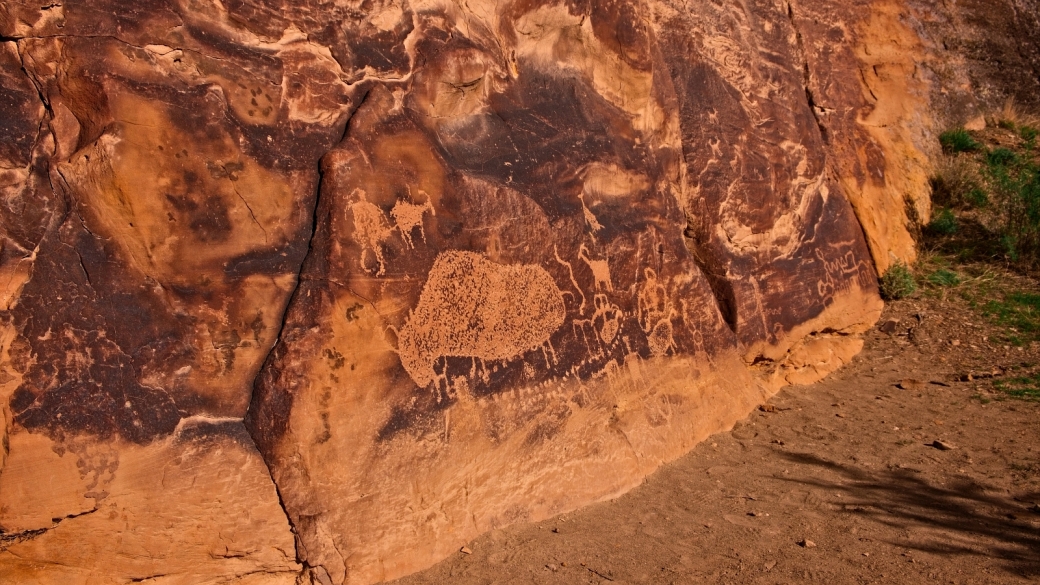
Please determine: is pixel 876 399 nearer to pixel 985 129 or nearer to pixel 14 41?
pixel 985 129

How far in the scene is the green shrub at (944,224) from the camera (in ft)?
18.9

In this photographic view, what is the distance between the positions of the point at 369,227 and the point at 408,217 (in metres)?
0.16

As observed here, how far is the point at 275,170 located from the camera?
2676 mm

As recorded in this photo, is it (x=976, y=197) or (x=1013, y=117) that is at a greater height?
(x=1013, y=117)

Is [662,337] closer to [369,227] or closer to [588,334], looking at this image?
[588,334]

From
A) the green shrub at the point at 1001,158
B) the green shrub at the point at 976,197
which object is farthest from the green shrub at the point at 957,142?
the green shrub at the point at 976,197

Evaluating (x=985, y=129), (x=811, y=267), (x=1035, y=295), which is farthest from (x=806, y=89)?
(x=985, y=129)

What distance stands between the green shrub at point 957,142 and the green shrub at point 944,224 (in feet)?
2.16

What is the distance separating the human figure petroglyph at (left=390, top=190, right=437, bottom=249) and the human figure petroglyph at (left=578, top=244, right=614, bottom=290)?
744 mm

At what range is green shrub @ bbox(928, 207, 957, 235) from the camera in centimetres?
575

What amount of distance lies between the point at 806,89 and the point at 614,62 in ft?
6.21

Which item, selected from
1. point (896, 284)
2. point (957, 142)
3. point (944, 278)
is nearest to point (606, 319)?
point (896, 284)

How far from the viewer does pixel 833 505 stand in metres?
3.14

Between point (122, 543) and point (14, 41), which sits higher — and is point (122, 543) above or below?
below
